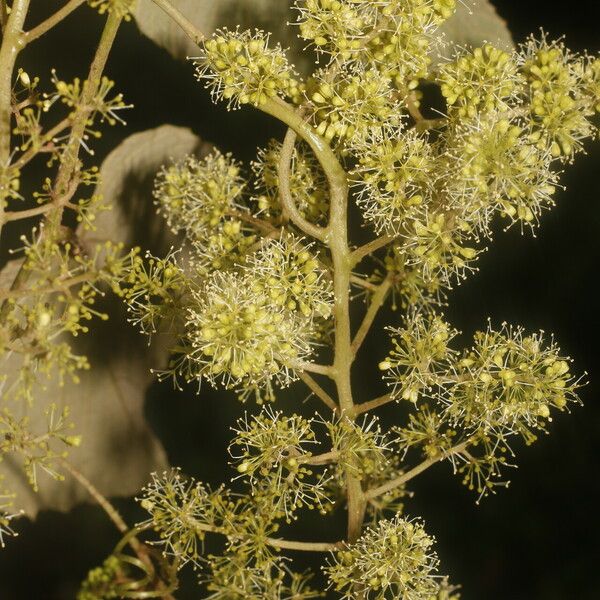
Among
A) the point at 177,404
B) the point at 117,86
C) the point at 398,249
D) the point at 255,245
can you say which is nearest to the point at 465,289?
the point at 398,249

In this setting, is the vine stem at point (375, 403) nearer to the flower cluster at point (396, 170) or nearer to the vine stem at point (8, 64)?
the flower cluster at point (396, 170)

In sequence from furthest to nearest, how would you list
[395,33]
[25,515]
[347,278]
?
[25,515] → [347,278] → [395,33]

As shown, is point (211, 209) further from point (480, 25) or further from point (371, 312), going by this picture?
point (480, 25)

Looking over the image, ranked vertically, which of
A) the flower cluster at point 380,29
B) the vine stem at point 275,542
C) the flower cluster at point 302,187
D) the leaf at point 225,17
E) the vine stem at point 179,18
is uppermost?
the leaf at point 225,17

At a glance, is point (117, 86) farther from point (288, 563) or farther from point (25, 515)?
point (288, 563)

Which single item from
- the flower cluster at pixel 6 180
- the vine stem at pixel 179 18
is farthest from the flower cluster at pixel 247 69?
the flower cluster at pixel 6 180

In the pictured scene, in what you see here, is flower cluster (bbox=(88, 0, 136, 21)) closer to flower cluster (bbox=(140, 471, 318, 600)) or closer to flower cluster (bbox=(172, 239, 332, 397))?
flower cluster (bbox=(172, 239, 332, 397))

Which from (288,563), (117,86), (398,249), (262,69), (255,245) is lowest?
(288,563)
